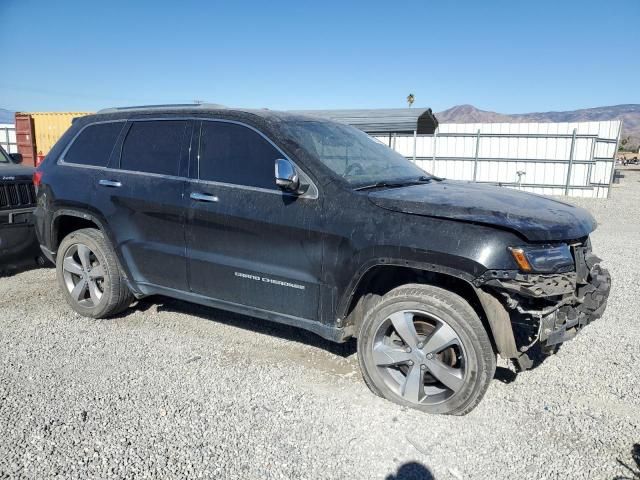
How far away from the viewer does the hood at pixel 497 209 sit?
9.53 ft

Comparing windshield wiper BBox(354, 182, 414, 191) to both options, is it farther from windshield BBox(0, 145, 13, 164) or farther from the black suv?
windshield BBox(0, 145, 13, 164)

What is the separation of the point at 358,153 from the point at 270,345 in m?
1.80

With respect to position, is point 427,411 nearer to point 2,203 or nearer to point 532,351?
point 532,351

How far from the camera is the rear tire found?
4.58 meters

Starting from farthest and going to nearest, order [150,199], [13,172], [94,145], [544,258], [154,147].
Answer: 1. [13,172]
2. [94,145]
3. [154,147]
4. [150,199]
5. [544,258]

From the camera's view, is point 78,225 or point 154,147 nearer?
point 154,147

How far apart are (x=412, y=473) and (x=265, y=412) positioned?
1.03 m

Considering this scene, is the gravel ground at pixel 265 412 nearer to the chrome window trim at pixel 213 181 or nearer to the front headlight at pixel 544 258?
the front headlight at pixel 544 258

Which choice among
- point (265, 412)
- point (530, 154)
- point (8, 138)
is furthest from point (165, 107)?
point (8, 138)

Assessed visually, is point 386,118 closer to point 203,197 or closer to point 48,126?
point 48,126

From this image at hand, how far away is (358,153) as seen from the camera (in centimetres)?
406

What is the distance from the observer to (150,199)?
412 cm

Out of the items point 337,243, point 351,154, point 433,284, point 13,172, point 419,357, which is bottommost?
point 419,357

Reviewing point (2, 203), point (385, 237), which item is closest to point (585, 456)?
point (385, 237)
